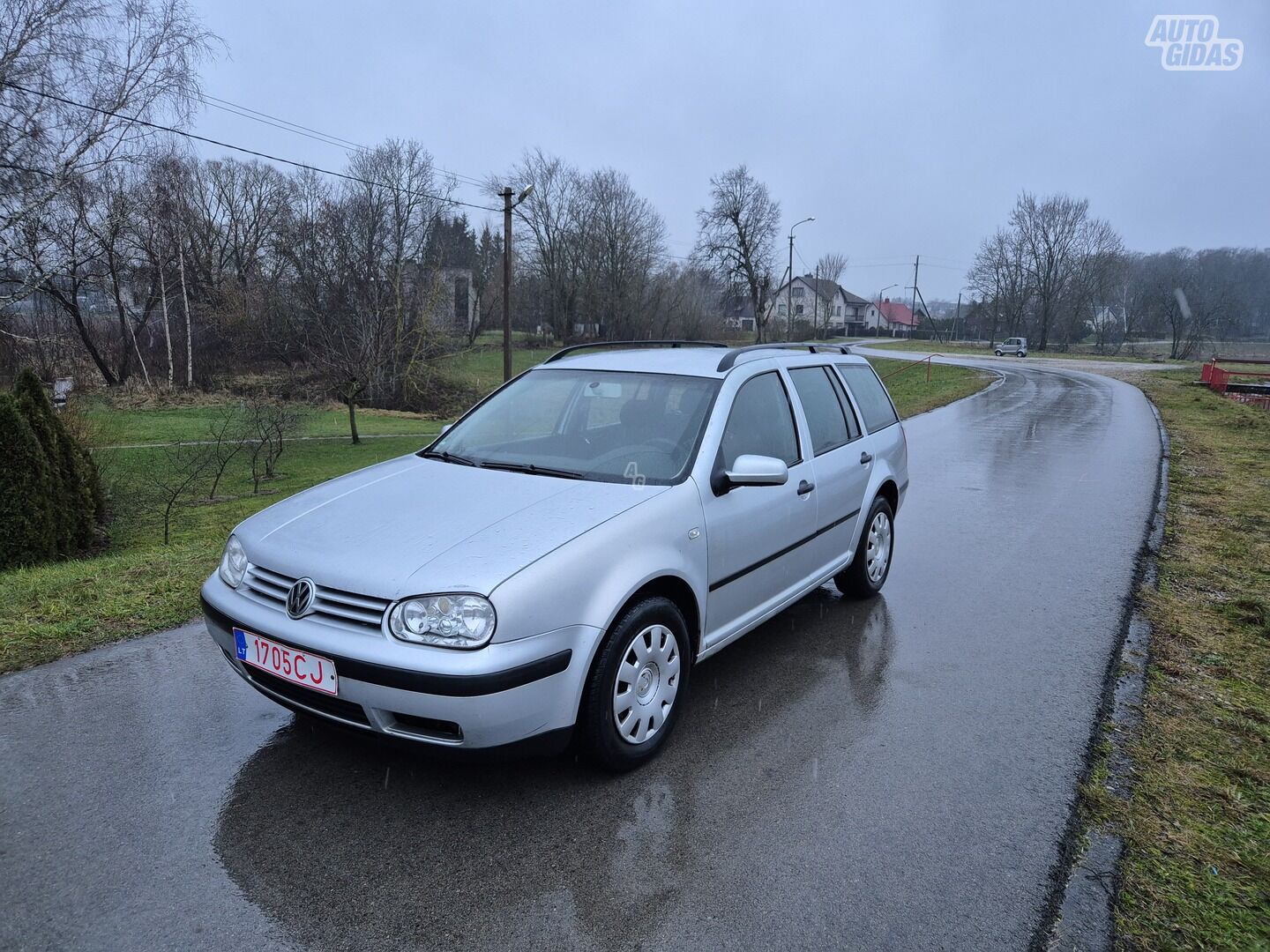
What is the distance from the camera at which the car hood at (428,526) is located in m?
2.83

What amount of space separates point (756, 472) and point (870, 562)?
224 centimetres

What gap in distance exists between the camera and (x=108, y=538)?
1035cm

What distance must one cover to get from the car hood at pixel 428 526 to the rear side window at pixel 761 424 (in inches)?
25.1

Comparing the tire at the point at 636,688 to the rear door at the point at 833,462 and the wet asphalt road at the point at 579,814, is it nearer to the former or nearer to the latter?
the wet asphalt road at the point at 579,814

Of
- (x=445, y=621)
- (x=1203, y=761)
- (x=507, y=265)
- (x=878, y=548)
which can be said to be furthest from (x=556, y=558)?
(x=507, y=265)

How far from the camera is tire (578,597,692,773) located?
9.98ft

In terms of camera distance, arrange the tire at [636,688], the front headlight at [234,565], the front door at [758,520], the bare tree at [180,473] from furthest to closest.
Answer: the bare tree at [180,473] < the front door at [758,520] < the front headlight at [234,565] < the tire at [636,688]

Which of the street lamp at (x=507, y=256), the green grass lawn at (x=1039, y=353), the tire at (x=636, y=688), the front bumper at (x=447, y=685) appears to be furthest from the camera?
the green grass lawn at (x=1039, y=353)

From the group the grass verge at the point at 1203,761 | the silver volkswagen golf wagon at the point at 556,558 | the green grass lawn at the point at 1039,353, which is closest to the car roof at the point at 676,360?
the silver volkswagen golf wagon at the point at 556,558

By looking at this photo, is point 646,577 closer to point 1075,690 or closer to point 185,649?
point 1075,690

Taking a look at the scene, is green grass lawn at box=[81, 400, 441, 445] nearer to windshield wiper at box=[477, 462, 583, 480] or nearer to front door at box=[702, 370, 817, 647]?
windshield wiper at box=[477, 462, 583, 480]

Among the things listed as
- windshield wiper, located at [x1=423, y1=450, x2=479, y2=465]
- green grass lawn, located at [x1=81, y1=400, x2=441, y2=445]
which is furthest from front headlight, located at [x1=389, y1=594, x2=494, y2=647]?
green grass lawn, located at [x1=81, y1=400, x2=441, y2=445]

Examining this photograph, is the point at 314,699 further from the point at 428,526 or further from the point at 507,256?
the point at 507,256

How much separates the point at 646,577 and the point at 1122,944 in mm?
1900
